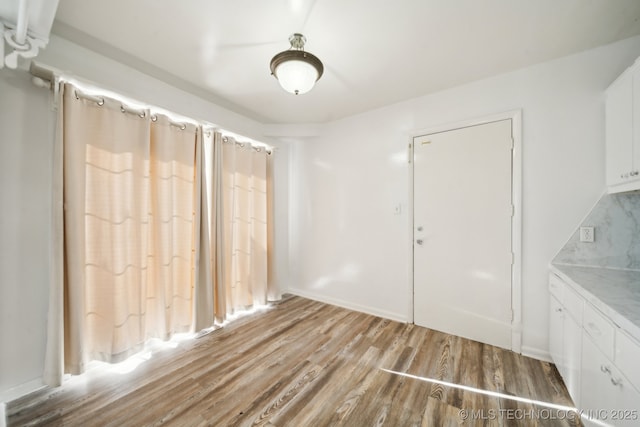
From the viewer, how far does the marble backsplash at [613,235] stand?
1.77m

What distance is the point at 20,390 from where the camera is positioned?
5.24 ft

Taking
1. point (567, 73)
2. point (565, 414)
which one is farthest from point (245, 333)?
point (567, 73)

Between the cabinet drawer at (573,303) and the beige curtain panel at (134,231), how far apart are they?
2948mm

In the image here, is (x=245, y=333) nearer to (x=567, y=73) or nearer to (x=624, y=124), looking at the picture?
(x=624, y=124)

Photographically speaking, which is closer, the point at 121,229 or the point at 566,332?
the point at 566,332

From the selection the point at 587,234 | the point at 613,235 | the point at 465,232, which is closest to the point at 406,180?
the point at 465,232

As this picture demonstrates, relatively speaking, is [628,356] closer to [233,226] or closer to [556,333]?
[556,333]

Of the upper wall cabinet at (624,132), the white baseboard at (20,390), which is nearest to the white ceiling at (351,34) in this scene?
the upper wall cabinet at (624,132)

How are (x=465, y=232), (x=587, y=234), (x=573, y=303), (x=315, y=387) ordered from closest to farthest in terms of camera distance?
(x=573, y=303) → (x=315, y=387) → (x=587, y=234) → (x=465, y=232)

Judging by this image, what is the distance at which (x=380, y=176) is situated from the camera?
117 inches

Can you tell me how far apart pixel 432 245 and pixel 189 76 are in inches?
120

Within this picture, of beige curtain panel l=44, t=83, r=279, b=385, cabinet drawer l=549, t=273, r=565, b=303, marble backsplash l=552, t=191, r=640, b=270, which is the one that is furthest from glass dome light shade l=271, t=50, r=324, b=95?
marble backsplash l=552, t=191, r=640, b=270

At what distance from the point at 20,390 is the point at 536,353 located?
3950 mm

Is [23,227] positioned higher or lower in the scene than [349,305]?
higher
